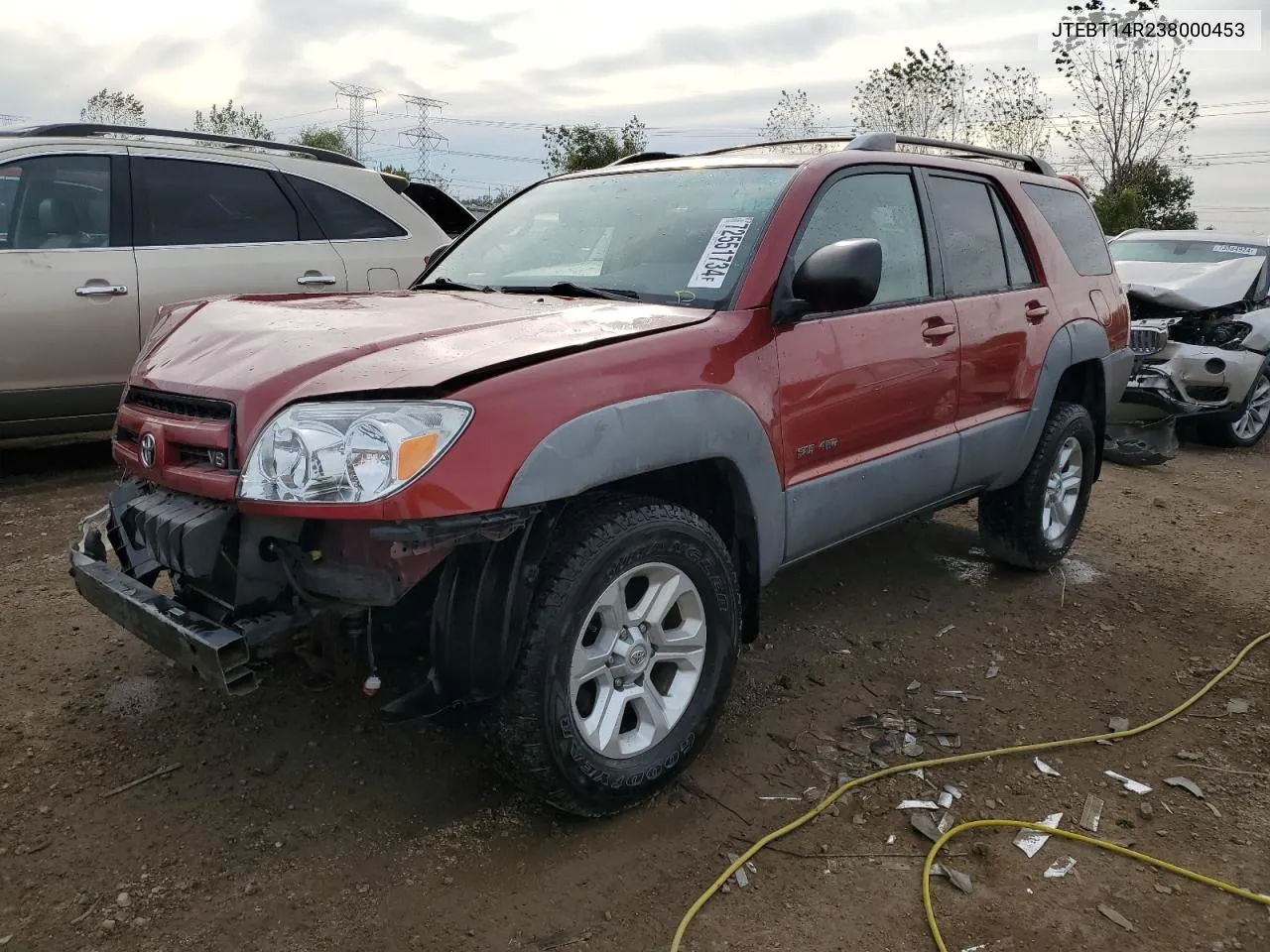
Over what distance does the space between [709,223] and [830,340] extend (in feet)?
1.78

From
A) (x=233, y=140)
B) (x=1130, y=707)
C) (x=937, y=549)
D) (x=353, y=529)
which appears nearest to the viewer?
(x=353, y=529)

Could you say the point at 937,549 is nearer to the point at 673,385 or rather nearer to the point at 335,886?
the point at 673,385

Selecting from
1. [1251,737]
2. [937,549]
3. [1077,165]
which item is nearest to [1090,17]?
[1077,165]

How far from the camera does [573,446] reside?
2361 mm

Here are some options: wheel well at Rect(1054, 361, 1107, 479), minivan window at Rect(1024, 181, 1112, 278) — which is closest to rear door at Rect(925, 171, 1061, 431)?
minivan window at Rect(1024, 181, 1112, 278)

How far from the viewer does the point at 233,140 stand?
5.79m

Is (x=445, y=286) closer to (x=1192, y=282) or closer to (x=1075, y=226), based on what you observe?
(x=1075, y=226)

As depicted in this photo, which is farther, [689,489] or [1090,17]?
[1090,17]

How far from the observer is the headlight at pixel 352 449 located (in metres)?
2.17

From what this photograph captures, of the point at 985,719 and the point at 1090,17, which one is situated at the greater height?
the point at 1090,17

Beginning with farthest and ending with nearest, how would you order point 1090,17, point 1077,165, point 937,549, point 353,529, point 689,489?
point 1077,165 < point 1090,17 < point 937,549 < point 689,489 < point 353,529

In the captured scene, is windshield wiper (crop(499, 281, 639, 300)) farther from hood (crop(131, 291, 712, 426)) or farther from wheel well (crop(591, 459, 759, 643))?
wheel well (crop(591, 459, 759, 643))

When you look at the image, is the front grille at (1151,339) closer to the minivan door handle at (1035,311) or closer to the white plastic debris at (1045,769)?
the minivan door handle at (1035,311)

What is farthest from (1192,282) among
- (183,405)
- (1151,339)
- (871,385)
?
A: (183,405)
